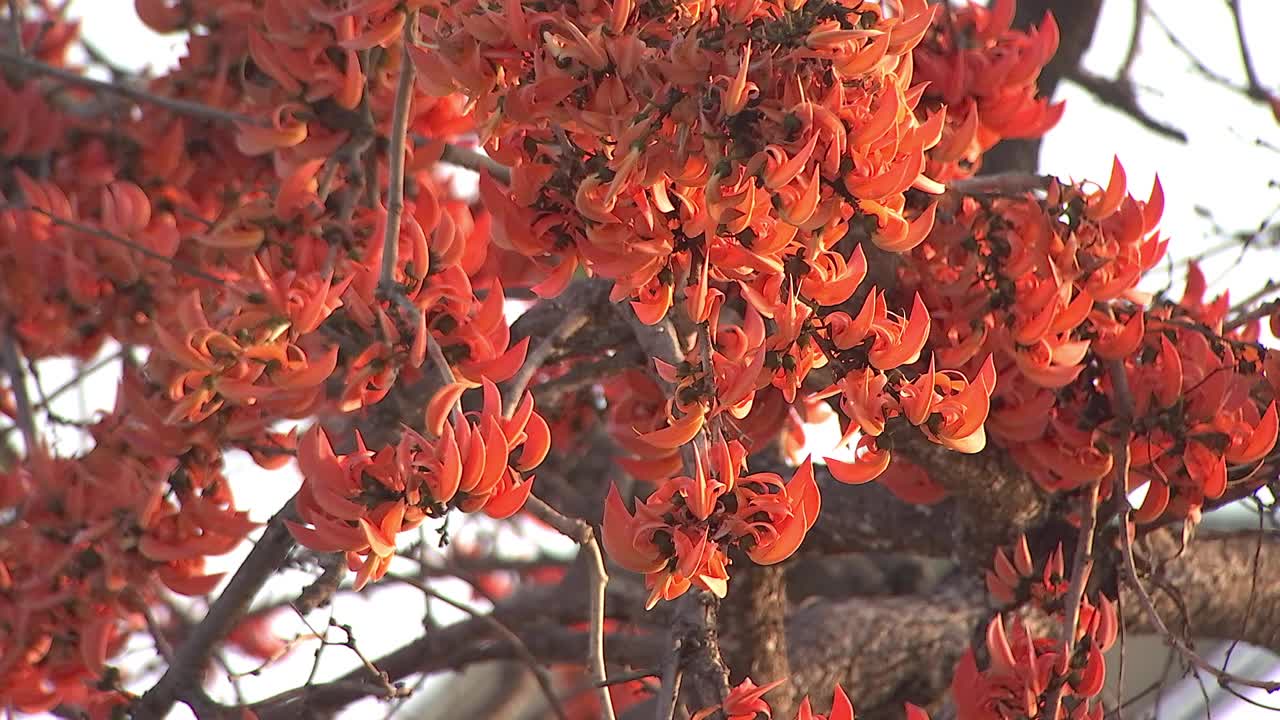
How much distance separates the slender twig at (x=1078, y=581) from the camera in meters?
1.36

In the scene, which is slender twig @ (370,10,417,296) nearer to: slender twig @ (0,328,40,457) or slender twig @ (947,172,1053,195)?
slender twig @ (947,172,1053,195)

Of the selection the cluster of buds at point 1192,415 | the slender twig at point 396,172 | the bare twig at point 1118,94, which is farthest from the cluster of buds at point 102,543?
the bare twig at point 1118,94

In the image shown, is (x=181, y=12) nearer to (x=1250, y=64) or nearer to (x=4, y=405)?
(x=4, y=405)

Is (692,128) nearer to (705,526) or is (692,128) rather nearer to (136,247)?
(705,526)

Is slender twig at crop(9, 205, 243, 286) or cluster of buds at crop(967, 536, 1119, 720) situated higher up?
slender twig at crop(9, 205, 243, 286)

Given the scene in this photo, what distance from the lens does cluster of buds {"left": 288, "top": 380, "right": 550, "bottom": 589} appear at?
1041 mm

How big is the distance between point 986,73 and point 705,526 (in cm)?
79

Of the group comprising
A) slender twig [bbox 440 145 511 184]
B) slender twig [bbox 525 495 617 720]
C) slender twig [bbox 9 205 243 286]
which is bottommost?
slender twig [bbox 525 495 617 720]

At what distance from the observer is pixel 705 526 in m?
1.04

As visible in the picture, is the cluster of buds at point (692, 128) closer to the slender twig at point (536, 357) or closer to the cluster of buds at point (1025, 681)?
the slender twig at point (536, 357)

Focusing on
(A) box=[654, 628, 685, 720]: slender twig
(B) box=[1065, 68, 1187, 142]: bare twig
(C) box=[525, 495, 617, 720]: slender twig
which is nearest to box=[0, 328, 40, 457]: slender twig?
(C) box=[525, 495, 617, 720]: slender twig

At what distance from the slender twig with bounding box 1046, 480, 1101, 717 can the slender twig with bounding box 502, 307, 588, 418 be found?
58cm

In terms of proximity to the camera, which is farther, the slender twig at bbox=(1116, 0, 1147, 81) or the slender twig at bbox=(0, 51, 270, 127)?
the slender twig at bbox=(1116, 0, 1147, 81)

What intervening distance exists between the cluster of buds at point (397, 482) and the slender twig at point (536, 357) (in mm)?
107
